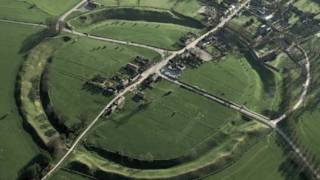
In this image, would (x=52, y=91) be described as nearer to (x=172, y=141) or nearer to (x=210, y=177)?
(x=172, y=141)

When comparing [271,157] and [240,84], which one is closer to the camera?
[271,157]

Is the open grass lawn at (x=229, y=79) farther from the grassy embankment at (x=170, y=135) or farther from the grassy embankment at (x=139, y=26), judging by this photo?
the grassy embankment at (x=139, y=26)

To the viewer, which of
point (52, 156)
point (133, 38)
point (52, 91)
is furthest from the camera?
point (133, 38)

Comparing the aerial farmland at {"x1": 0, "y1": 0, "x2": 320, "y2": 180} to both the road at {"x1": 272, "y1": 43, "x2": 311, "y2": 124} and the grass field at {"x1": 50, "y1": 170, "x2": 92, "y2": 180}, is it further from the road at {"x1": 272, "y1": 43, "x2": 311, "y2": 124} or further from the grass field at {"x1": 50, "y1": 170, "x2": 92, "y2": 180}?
the road at {"x1": 272, "y1": 43, "x2": 311, "y2": 124}

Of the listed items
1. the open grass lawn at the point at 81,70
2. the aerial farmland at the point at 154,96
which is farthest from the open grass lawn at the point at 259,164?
the open grass lawn at the point at 81,70

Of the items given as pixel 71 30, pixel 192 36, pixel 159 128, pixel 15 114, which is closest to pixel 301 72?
pixel 192 36
